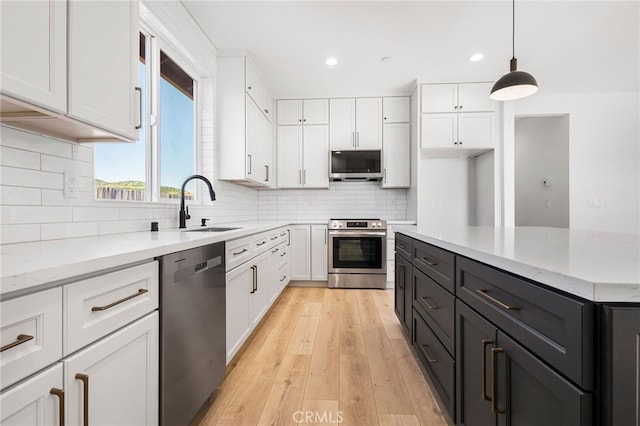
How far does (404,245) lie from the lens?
2.17 metres

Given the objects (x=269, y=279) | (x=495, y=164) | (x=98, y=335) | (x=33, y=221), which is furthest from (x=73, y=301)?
(x=495, y=164)

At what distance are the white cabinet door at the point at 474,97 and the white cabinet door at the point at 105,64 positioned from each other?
A: 141 inches

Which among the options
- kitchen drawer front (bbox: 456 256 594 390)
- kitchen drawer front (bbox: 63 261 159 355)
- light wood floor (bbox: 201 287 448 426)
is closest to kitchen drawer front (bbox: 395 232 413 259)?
light wood floor (bbox: 201 287 448 426)

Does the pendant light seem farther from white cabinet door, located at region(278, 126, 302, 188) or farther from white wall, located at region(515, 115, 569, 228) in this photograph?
white wall, located at region(515, 115, 569, 228)

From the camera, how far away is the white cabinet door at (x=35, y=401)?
57 cm

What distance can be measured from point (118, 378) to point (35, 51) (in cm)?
107

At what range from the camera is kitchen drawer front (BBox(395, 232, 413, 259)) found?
2.01 m

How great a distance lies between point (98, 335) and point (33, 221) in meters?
0.72

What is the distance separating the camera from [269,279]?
2695 millimetres

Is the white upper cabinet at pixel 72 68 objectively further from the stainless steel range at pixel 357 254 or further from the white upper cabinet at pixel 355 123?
the white upper cabinet at pixel 355 123

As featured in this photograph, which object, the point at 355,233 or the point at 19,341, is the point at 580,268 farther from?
the point at 355,233

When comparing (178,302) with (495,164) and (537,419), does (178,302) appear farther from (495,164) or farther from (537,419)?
(495,164)

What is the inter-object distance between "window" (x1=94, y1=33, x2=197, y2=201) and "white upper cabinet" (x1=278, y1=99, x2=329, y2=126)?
1640mm

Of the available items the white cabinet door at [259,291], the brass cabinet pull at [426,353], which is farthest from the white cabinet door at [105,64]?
the brass cabinet pull at [426,353]
